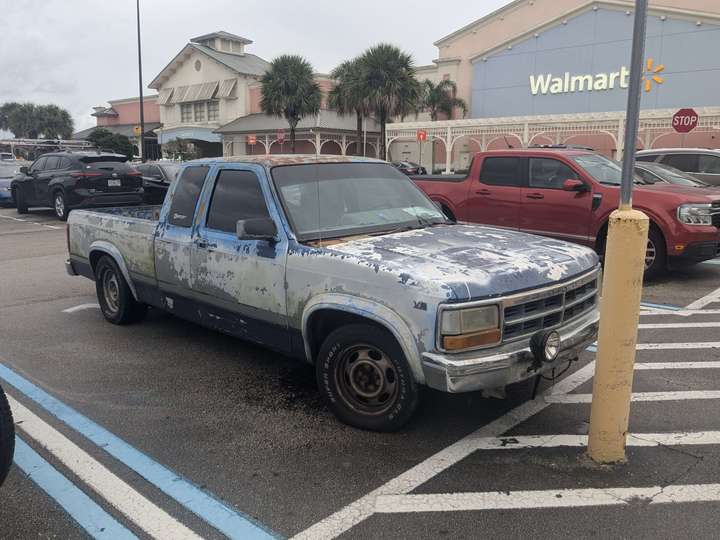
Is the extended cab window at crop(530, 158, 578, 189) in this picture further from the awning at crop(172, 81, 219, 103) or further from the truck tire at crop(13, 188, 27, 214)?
the awning at crop(172, 81, 219, 103)

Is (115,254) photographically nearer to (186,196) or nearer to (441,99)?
(186,196)

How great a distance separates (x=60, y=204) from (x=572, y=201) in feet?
43.5

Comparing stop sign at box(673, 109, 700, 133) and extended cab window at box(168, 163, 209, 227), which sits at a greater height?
stop sign at box(673, 109, 700, 133)

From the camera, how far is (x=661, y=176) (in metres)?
9.69

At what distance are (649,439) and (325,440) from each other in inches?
79.5

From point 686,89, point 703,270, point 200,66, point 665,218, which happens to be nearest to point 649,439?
point 665,218

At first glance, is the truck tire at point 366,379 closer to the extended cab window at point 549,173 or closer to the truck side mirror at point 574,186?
the truck side mirror at point 574,186

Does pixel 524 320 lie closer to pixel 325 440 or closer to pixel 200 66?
pixel 325 440

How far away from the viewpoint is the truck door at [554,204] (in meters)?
8.73

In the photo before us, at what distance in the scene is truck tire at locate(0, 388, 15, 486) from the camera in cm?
298

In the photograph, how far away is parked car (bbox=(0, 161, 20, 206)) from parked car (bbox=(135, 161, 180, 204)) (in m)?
5.05

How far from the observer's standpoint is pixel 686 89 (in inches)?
1377

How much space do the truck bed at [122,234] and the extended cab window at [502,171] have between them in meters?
5.22

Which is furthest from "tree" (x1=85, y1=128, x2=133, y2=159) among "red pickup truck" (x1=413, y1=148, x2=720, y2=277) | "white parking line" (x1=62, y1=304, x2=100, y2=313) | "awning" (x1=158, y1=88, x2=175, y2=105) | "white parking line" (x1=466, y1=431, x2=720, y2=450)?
"white parking line" (x1=466, y1=431, x2=720, y2=450)
